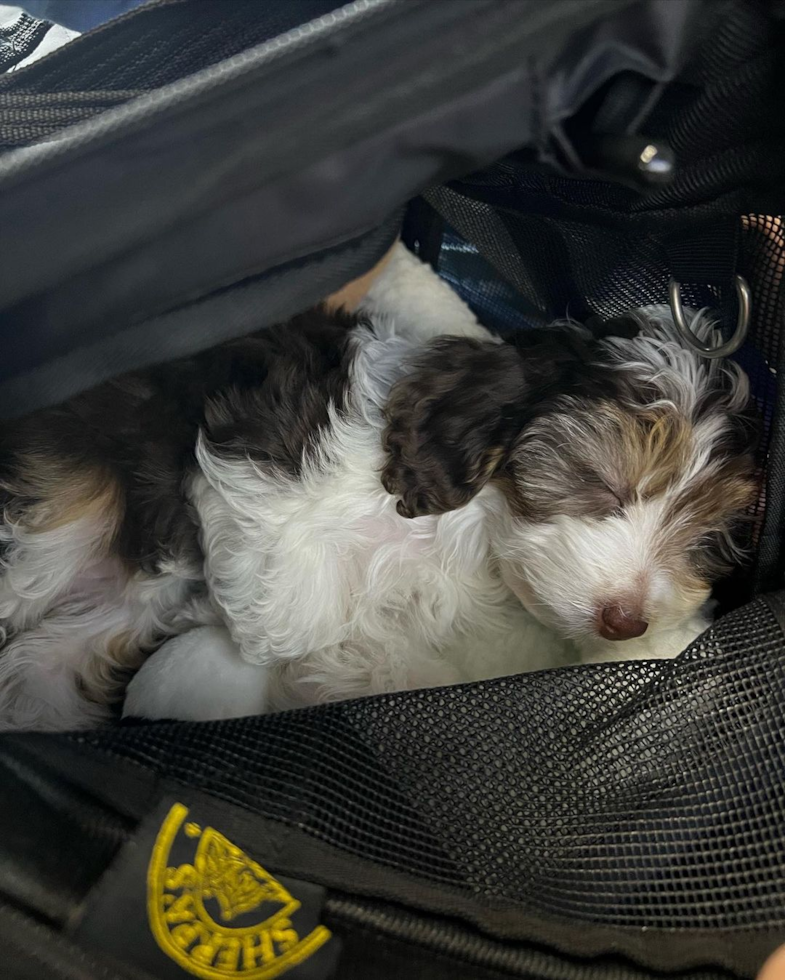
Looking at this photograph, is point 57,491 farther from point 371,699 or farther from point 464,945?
point 464,945

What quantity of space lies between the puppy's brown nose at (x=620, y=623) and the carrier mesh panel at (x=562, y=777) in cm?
36

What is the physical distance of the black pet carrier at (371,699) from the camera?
101 cm

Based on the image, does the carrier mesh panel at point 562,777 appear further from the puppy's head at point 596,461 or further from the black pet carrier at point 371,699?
the puppy's head at point 596,461

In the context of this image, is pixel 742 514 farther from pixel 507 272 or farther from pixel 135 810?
pixel 135 810

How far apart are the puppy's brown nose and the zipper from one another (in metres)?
0.76

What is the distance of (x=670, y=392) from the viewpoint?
188 centimetres

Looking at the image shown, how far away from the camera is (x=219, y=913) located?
105 centimetres

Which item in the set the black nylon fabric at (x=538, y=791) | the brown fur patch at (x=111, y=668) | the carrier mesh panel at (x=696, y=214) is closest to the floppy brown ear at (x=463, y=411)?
the carrier mesh panel at (x=696, y=214)

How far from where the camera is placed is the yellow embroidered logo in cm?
103

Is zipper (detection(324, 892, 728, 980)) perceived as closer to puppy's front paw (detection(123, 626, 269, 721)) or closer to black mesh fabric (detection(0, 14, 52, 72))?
puppy's front paw (detection(123, 626, 269, 721))

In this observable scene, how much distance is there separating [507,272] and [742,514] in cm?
95

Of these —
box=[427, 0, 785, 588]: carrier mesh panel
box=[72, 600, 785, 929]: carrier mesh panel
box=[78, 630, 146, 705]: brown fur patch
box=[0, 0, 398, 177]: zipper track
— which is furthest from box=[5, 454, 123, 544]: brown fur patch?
box=[427, 0, 785, 588]: carrier mesh panel

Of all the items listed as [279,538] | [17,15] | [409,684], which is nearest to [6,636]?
[279,538]

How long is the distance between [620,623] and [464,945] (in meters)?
0.86
